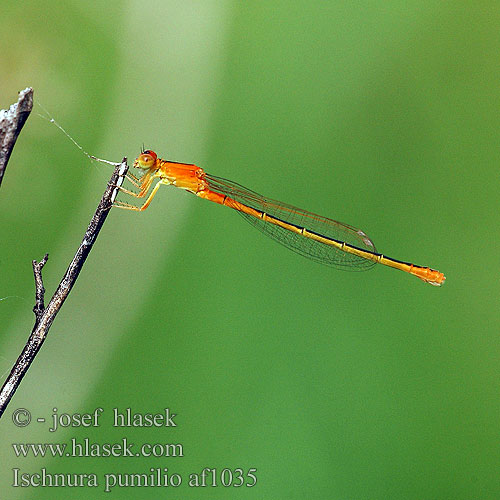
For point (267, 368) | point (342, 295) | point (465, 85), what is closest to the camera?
point (267, 368)

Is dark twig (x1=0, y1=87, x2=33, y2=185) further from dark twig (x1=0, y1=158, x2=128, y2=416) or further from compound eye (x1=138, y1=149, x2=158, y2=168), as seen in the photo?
compound eye (x1=138, y1=149, x2=158, y2=168)

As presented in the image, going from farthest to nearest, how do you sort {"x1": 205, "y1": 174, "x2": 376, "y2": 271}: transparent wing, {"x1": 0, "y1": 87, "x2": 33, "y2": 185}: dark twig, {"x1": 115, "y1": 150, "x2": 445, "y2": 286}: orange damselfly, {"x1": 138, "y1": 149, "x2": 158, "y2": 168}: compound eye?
{"x1": 205, "y1": 174, "x2": 376, "y2": 271}: transparent wing < {"x1": 115, "y1": 150, "x2": 445, "y2": 286}: orange damselfly < {"x1": 138, "y1": 149, "x2": 158, "y2": 168}: compound eye < {"x1": 0, "y1": 87, "x2": 33, "y2": 185}: dark twig

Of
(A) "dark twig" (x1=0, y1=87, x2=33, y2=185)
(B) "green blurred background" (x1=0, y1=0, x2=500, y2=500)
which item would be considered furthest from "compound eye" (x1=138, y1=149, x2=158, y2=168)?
(A) "dark twig" (x1=0, y1=87, x2=33, y2=185)

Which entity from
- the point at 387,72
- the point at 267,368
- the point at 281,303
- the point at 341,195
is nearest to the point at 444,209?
the point at 341,195

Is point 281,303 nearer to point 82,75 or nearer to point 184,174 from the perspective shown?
point 184,174

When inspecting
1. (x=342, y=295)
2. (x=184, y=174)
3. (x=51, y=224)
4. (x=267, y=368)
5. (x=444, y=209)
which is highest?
(x=444, y=209)

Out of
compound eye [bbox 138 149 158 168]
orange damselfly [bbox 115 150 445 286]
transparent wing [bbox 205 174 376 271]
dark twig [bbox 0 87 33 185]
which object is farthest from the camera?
transparent wing [bbox 205 174 376 271]

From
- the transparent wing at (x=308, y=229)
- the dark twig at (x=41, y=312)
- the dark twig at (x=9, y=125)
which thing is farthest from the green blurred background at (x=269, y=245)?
the dark twig at (x=9, y=125)
